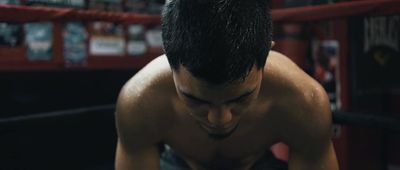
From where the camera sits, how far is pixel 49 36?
1.25 meters

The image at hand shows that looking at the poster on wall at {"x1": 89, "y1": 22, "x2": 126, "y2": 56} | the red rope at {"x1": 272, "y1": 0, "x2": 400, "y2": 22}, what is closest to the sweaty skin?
the red rope at {"x1": 272, "y1": 0, "x2": 400, "y2": 22}

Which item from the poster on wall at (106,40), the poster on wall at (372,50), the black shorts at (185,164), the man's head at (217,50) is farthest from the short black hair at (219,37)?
the poster on wall at (106,40)

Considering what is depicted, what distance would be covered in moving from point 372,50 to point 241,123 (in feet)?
2.31

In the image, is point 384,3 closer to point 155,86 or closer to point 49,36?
point 155,86

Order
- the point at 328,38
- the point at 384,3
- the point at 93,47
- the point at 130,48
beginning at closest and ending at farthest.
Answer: the point at 384,3 < the point at 93,47 < the point at 130,48 < the point at 328,38

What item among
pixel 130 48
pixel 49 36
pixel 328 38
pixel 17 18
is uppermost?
pixel 17 18

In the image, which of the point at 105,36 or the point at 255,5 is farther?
the point at 105,36

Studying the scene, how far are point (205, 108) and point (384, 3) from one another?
1.48 ft

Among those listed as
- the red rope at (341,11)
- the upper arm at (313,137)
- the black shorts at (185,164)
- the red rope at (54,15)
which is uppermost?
the red rope at (54,15)

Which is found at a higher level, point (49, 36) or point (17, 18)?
point (17, 18)

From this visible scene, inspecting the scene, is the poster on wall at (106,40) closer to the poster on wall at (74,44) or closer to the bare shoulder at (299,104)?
the poster on wall at (74,44)

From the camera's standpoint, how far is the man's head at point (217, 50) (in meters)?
0.45

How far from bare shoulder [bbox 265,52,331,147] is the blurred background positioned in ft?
1.04

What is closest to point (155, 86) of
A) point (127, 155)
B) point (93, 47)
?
point (127, 155)
